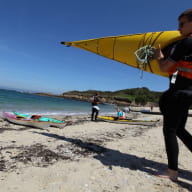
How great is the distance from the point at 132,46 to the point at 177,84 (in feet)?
5.00

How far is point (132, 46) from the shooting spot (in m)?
3.37

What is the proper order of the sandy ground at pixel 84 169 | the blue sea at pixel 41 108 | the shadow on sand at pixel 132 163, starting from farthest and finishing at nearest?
A: 1. the blue sea at pixel 41 108
2. the shadow on sand at pixel 132 163
3. the sandy ground at pixel 84 169

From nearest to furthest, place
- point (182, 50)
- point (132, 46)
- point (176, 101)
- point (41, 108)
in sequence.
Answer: point (182, 50) < point (176, 101) < point (132, 46) < point (41, 108)

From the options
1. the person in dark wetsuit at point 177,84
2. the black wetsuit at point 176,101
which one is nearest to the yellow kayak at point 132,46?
the person in dark wetsuit at point 177,84

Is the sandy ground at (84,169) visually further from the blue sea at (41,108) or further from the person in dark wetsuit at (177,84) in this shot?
the blue sea at (41,108)

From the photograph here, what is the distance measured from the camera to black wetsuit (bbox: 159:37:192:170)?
2.08 meters

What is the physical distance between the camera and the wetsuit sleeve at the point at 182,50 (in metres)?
2.04

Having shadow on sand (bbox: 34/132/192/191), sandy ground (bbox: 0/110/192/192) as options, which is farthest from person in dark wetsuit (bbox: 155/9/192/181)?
sandy ground (bbox: 0/110/192/192)

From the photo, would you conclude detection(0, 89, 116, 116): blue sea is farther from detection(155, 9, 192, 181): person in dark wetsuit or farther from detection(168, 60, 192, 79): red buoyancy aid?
detection(168, 60, 192, 79): red buoyancy aid

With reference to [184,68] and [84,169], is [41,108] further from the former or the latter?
[184,68]

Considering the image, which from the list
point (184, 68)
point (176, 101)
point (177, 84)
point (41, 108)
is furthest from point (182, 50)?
point (41, 108)

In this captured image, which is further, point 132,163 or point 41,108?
point 41,108

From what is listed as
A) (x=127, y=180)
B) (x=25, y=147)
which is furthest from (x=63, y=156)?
(x=127, y=180)

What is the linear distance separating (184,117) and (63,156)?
8.49 ft
